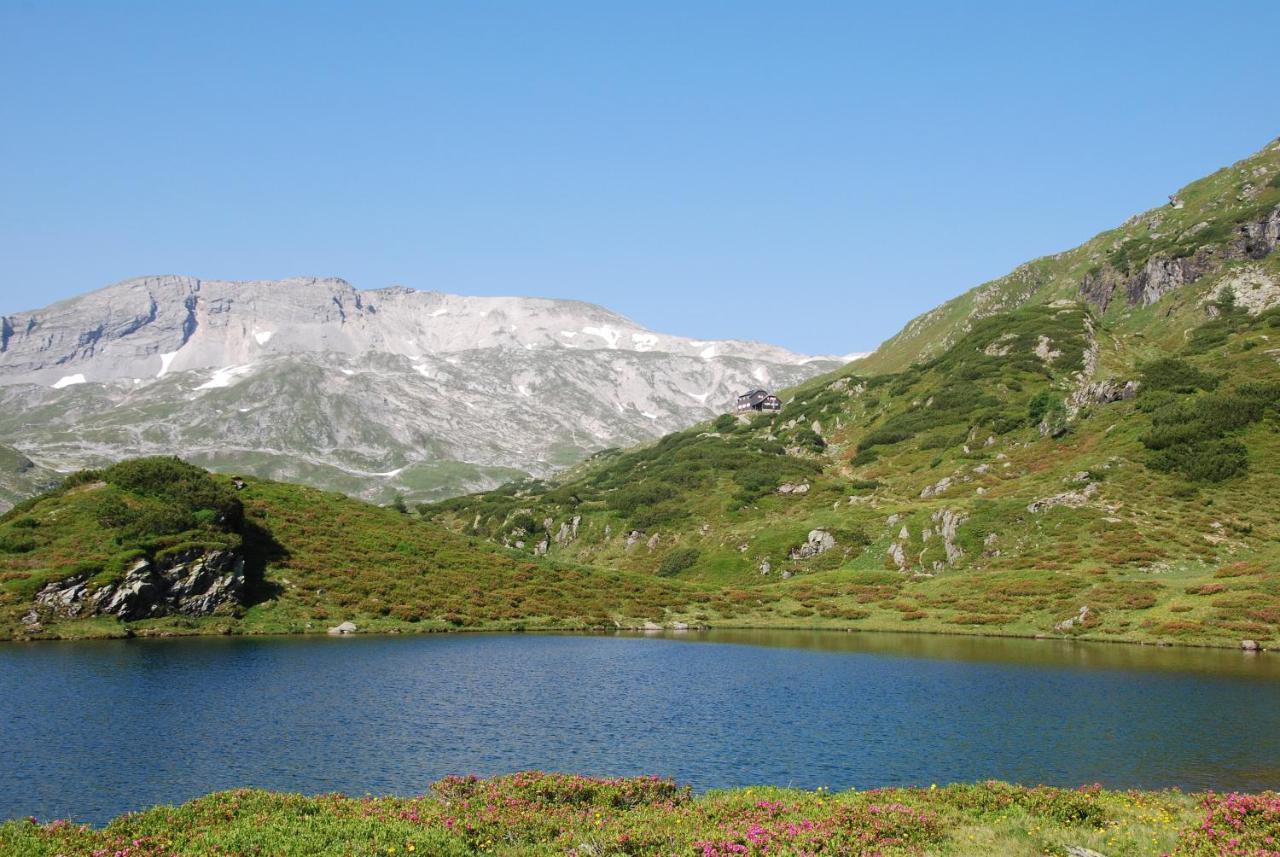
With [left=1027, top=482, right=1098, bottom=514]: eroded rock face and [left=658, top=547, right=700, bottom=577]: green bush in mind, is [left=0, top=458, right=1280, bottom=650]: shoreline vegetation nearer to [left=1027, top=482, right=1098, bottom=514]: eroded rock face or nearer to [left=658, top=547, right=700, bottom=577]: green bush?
[left=1027, top=482, right=1098, bottom=514]: eroded rock face

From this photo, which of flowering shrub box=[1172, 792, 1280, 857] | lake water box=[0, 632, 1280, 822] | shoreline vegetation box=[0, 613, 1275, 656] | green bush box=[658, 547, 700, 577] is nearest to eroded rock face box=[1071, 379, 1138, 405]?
green bush box=[658, 547, 700, 577]

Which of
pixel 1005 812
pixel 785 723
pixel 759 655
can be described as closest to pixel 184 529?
pixel 759 655

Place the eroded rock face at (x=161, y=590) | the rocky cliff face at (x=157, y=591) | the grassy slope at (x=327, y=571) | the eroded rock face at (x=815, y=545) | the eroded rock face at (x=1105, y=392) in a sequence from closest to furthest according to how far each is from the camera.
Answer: the rocky cliff face at (x=157, y=591)
the eroded rock face at (x=161, y=590)
the grassy slope at (x=327, y=571)
the eroded rock face at (x=815, y=545)
the eroded rock face at (x=1105, y=392)

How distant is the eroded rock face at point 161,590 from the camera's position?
274 ft

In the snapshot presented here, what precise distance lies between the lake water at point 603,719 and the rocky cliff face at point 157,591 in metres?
8.51

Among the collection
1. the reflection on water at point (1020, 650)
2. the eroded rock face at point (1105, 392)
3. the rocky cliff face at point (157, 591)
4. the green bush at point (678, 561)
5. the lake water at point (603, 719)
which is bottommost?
the reflection on water at point (1020, 650)

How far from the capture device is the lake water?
124 ft

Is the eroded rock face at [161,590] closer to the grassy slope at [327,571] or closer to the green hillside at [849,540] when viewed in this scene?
the green hillside at [849,540]

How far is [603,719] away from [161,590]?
62528 millimetres

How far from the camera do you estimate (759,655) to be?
81125mm

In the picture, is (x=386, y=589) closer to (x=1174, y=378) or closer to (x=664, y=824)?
(x=664, y=824)

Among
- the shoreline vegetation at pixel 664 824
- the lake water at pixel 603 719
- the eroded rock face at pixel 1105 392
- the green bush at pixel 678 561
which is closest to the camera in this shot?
the shoreline vegetation at pixel 664 824

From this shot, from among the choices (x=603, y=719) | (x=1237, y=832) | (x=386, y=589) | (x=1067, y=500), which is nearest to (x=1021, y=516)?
(x=1067, y=500)

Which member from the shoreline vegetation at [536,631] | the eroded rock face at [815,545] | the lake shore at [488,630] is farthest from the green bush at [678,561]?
the shoreline vegetation at [536,631]
